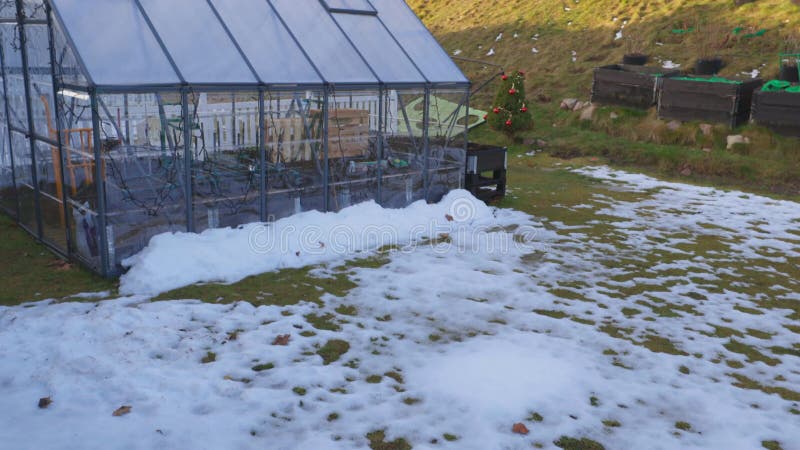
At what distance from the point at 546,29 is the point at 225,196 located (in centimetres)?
2448

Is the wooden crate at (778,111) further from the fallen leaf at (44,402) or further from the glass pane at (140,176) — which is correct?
the fallen leaf at (44,402)

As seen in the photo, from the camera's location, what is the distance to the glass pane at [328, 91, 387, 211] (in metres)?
11.5

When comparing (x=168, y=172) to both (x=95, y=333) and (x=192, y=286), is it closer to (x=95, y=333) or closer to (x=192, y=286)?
(x=192, y=286)

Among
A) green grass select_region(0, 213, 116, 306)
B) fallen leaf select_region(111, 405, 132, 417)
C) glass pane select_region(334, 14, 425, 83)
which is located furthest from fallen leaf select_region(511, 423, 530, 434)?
glass pane select_region(334, 14, 425, 83)

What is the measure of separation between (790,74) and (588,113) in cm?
599

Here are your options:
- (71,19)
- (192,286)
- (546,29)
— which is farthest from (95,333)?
(546,29)

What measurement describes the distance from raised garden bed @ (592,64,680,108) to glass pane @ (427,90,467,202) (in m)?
9.78

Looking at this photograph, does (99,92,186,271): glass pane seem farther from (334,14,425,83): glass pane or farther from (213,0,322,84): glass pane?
(334,14,425,83): glass pane

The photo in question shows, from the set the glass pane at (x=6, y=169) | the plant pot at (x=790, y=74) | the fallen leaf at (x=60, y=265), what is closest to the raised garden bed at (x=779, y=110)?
the plant pot at (x=790, y=74)

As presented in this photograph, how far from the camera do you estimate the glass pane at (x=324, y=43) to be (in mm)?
11180

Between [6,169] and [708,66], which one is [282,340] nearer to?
[6,169]

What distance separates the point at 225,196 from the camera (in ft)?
33.8

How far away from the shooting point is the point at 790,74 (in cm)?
1928

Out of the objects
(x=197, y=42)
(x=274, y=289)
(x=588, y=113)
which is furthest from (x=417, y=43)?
(x=588, y=113)
